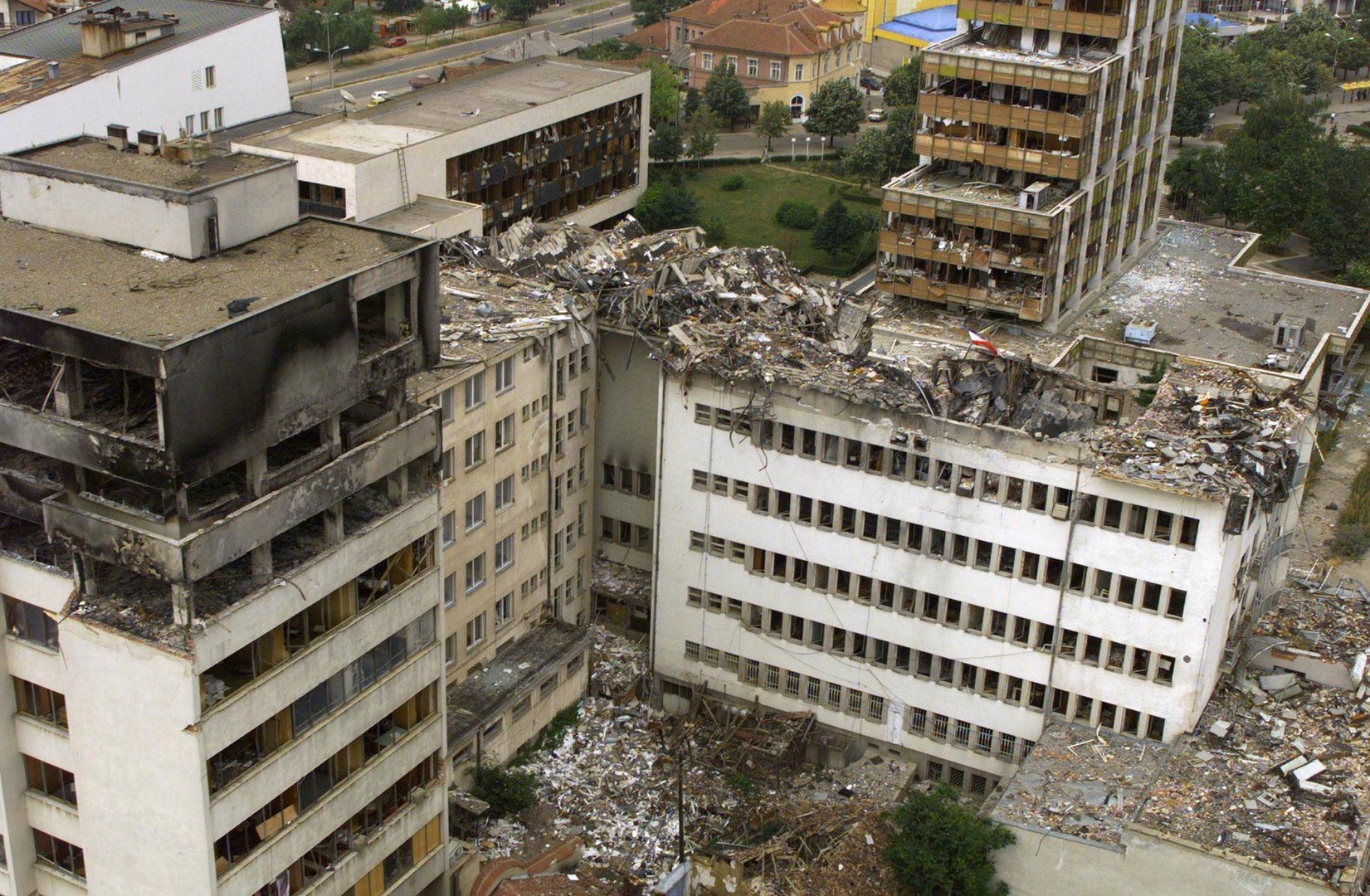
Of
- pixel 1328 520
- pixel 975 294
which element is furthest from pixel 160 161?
pixel 1328 520

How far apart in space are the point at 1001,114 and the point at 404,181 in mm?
28612

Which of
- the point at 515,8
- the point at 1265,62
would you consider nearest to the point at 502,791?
the point at 1265,62

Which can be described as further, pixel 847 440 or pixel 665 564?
pixel 665 564

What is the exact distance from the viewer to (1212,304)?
8875cm

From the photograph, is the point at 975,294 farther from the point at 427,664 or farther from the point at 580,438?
the point at 427,664

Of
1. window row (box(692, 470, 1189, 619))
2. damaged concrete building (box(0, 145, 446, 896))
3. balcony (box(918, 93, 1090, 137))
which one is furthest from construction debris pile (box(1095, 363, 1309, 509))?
damaged concrete building (box(0, 145, 446, 896))

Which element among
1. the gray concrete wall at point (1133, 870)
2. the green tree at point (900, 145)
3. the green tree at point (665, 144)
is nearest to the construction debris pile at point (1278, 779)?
the gray concrete wall at point (1133, 870)

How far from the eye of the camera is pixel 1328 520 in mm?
82250

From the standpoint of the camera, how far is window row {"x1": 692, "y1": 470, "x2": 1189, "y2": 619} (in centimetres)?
5406

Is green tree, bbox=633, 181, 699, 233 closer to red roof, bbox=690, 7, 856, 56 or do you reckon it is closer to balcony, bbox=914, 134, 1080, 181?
balcony, bbox=914, 134, 1080, 181

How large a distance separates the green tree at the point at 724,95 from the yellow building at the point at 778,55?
2.19m

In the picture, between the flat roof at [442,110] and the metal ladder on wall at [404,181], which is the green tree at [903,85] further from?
the metal ladder on wall at [404,181]

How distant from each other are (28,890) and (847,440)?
94.6ft

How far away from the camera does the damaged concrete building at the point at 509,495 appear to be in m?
57.0
